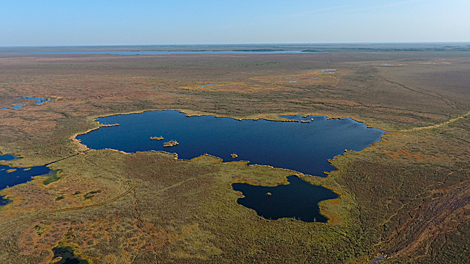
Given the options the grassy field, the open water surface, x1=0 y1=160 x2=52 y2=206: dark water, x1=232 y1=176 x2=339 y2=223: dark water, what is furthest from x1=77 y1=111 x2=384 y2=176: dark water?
x1=0 y1=160 x2=52 y2=206: dark water

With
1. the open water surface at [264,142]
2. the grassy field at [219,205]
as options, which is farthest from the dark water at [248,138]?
the grassy field at [219,205]

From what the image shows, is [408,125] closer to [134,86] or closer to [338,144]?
[338,144]

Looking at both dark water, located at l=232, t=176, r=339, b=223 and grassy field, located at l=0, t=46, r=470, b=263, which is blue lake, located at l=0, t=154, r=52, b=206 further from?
dark water, located at l=232, t=176, r=339, b=223

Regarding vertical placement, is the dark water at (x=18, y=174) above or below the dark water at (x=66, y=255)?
above

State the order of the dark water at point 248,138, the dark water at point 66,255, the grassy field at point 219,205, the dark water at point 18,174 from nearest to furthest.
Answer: the dark water at point 66,255 < the grassy field at point 219,205 < the dark water at point 18,174 < the dark water at point 248,138

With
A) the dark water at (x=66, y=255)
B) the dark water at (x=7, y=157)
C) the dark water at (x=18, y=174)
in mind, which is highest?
the dark water at (x=7, y=157)

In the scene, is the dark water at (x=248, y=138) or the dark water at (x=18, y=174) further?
the dark water at (x=248, y=138)

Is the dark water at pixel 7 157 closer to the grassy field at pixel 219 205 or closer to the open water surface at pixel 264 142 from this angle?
the grassy field at pixel 219 205

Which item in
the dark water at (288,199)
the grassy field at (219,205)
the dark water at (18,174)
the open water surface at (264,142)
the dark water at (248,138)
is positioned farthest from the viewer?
the dark water at (248,138)
